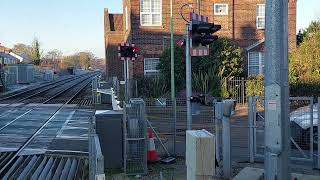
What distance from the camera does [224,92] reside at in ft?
82.2

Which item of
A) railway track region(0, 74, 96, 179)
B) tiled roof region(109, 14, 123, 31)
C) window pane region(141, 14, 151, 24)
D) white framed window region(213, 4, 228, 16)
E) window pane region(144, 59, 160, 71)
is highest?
tiled roof region(109, 14, 123, 31)

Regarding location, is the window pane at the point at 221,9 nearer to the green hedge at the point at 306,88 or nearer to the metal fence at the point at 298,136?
the green hedge at the point at 306,88

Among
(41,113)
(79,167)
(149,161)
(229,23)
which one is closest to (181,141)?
(149,161)

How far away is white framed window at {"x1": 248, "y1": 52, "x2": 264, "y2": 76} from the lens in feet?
103

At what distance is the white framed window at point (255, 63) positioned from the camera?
31484 mm

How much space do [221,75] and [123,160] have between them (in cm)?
1650

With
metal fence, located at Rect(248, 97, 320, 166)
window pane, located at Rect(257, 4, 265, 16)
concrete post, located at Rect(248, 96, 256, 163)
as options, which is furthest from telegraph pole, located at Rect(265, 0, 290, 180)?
window pane, located at Rect(257, 4, 265, 16)

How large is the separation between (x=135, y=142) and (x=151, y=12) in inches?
851

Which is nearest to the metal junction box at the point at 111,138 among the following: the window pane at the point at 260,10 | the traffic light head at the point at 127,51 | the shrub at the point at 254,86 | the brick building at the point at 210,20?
the traffic light head at the point at 127,51

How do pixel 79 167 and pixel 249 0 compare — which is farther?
pixel 249 0

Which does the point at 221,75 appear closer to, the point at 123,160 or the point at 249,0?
the point at 249,0

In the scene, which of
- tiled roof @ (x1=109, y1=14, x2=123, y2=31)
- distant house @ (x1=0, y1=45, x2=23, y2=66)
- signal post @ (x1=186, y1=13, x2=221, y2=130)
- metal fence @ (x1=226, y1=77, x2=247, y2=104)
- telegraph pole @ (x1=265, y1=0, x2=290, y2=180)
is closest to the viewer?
telegraph pole @ (x1=265, y1=0, x2=290, y2=180)

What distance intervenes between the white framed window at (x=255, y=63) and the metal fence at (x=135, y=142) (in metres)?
22.1

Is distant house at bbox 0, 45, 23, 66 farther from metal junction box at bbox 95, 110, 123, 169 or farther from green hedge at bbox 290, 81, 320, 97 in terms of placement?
metal junction box at bbox 95, 110, 123, 169
